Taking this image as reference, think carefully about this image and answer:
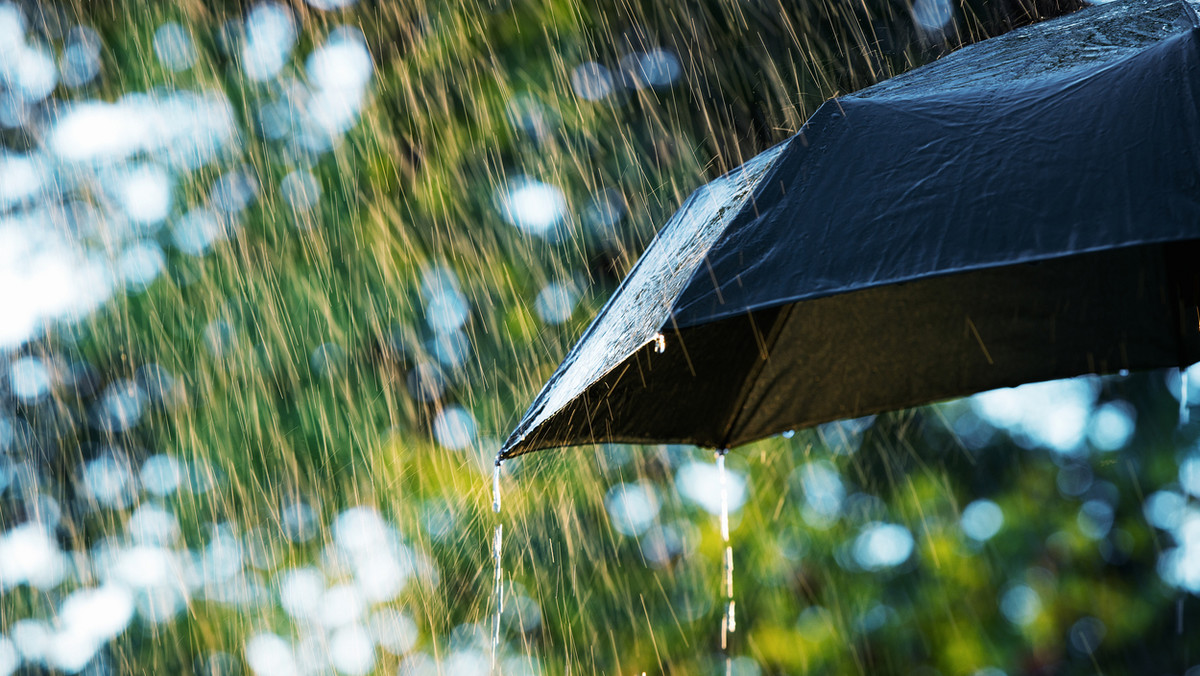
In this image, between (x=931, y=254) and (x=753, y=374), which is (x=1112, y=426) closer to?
(x=753, y=374)

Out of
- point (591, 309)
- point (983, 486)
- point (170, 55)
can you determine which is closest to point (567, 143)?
point (591, 309)

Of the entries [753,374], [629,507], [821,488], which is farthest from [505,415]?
[753,374]

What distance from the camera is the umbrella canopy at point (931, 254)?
116 centimetres

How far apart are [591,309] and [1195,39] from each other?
9.80 feet

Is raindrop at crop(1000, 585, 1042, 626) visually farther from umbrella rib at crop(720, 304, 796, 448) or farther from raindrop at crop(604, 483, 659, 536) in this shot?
umbrella rib at crop(720, 304, 796, 448)

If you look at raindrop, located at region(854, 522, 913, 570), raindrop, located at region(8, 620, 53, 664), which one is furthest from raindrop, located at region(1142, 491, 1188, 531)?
raindrop, located at region(8, 620, 53, 664)

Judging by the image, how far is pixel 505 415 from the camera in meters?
4.20

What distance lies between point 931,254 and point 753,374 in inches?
43.9

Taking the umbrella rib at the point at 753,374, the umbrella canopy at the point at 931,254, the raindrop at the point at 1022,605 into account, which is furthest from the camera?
the raindrop at the point at 1022,605

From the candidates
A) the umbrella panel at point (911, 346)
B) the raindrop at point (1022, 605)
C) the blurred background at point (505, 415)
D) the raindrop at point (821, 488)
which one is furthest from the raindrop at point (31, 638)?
the raindrop at point (1022, 605)

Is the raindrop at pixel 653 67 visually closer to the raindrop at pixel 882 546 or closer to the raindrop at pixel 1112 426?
the raindrop at pixel 882 546

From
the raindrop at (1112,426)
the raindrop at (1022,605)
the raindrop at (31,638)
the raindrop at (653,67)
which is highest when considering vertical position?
the raindrop at (653,67)

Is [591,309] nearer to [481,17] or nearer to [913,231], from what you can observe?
[481,17]

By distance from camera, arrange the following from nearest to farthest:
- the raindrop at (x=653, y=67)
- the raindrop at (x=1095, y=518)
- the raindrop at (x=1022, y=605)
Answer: the raindrop at (x=1022, y=605)
the raindrop at (x=1095, y=518)
the raindrop at (x=653, y=67)
